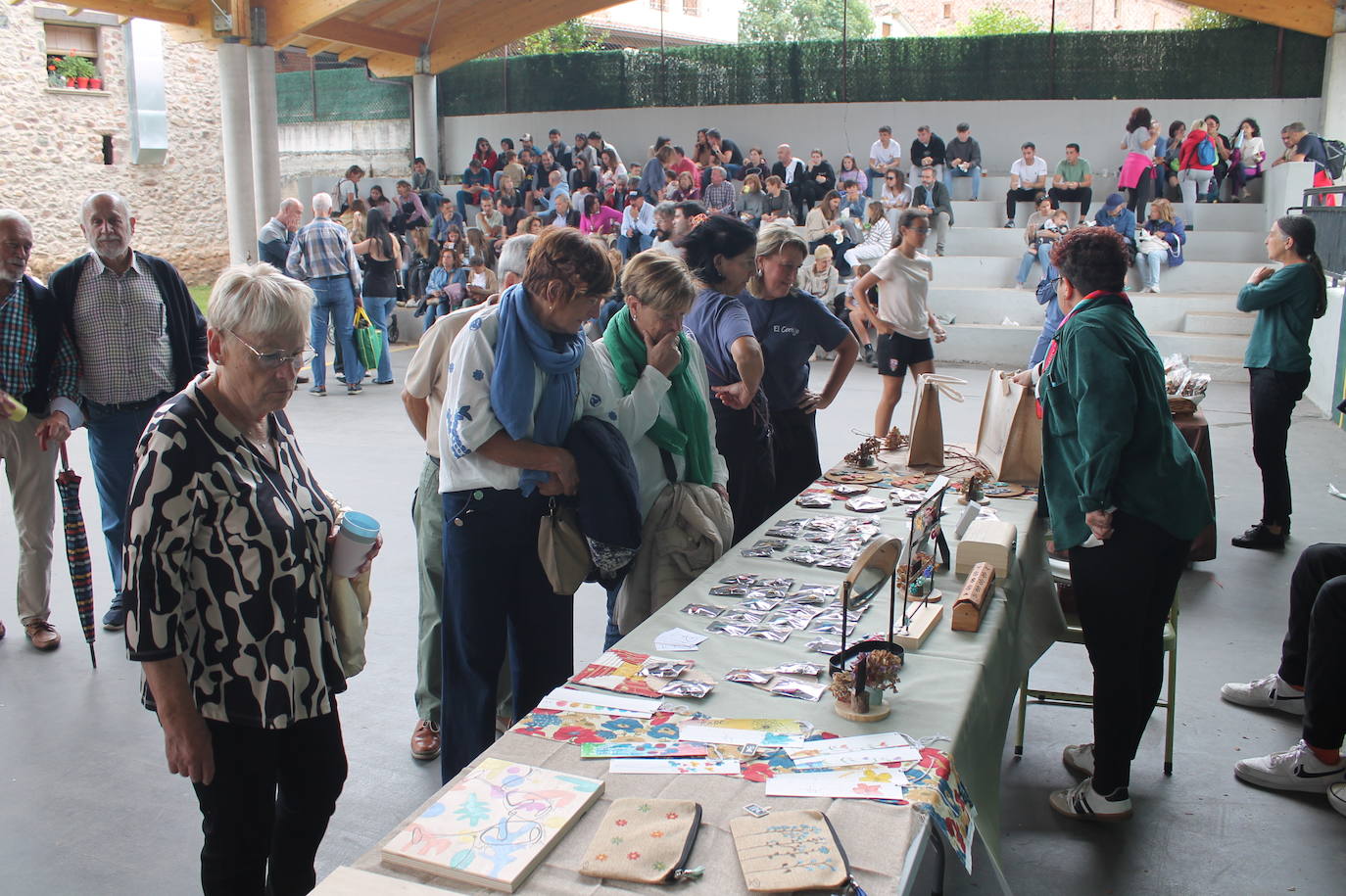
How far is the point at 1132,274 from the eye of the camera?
12555 mm

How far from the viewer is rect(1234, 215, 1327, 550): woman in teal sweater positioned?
4832 millimetres

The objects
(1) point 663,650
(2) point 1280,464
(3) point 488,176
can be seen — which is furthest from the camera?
(3) point 488,176

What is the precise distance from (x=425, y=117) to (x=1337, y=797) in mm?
18018

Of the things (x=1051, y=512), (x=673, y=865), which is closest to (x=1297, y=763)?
(x=1051, y=512)

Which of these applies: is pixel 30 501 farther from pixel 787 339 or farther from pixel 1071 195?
pixel 1071 195

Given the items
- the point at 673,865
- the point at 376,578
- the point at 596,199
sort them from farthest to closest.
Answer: the point at 596,199 → the point at 376,578 → the point at 673,865

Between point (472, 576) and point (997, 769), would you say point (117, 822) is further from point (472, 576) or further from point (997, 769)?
point (997, 769)

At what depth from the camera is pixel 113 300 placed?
361 cm

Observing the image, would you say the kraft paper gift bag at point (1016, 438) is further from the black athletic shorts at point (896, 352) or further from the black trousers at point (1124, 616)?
the black athletic shorts at point (896, 352)

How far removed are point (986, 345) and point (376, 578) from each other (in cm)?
856

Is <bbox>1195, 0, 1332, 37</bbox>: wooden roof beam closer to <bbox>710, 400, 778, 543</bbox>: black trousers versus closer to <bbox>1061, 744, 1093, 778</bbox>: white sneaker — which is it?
<bbox>710, 400, 778, 543</bbox>: black trousers

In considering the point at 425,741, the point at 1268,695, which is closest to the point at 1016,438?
the point at 1268,695

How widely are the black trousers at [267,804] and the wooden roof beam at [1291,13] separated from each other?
1586 cm

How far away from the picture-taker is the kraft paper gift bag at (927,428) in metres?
3.57
